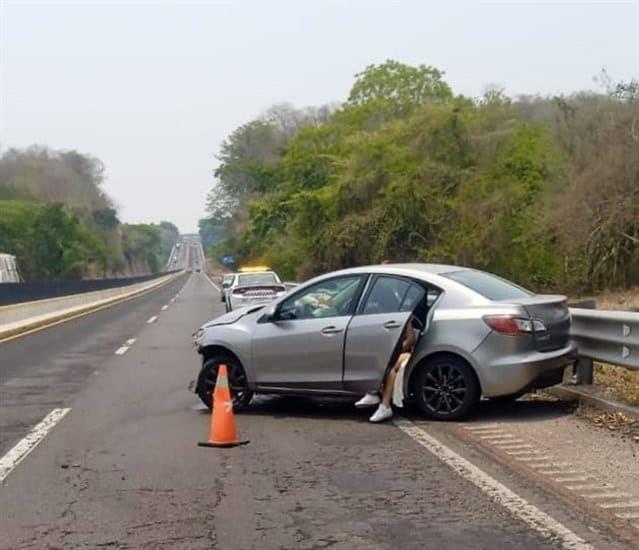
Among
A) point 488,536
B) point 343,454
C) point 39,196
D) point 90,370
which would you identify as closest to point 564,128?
point 90,370

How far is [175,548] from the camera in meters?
6.04

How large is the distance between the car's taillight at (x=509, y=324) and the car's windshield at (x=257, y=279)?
19.7 metres

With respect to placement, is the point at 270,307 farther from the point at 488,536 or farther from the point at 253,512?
the point at 488,536

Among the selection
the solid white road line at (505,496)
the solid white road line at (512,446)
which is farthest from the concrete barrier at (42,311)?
the solid white road line at (512,446)

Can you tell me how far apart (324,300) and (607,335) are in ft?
9.93

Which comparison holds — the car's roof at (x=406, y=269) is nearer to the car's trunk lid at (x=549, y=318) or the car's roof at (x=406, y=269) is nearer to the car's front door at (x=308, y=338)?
the car's front door at (x=308, y=338)

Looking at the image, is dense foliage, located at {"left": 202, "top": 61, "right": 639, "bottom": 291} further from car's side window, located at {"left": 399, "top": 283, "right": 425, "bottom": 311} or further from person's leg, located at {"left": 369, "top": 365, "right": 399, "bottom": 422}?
person's leg, located at {"left": 369, "top": 365, "right": 399, "bottom": 422}

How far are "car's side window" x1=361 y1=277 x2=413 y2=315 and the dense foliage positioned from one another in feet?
75.4

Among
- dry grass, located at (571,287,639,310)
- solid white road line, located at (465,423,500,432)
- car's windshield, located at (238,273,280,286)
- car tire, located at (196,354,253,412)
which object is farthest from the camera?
dry grass, located at (571,287,639,310)

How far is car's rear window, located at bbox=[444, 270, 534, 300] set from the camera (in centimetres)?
1075

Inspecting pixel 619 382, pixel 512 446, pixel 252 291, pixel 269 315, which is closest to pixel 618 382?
pixel 619 382

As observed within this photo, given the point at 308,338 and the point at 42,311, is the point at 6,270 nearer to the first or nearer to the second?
the point at 42,311

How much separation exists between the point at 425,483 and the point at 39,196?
139250 millimetres

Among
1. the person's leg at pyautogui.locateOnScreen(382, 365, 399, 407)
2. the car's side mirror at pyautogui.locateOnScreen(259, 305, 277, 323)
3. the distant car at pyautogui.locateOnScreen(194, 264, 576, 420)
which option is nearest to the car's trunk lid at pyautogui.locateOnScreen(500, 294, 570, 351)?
the distant car at pyautogui.locateOnScreen(194, 264, 576, 420)
